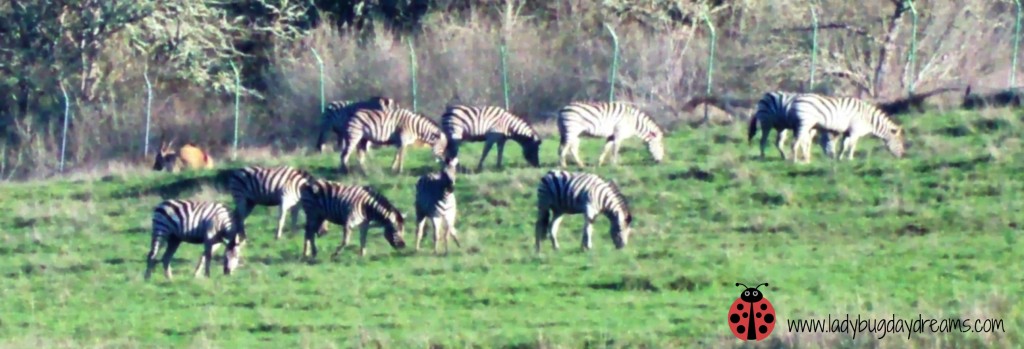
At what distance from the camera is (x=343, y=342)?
13555mm

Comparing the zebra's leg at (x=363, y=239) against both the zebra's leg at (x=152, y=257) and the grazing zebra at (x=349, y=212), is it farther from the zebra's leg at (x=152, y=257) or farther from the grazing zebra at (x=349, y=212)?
the zebra's leg at (x=152, y=257)

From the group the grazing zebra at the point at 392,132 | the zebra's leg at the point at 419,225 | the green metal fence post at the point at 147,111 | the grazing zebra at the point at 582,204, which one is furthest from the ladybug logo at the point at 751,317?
the green metal fence post at the point at 147,111

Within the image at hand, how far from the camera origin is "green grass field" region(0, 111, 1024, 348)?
13.9 meters

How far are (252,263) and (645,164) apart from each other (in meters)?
7.79

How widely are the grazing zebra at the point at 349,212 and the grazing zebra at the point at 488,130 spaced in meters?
5.80

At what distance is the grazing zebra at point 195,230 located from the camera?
18609mm

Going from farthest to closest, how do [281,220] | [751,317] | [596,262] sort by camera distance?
[281,220] → [596,262] → [751,317]

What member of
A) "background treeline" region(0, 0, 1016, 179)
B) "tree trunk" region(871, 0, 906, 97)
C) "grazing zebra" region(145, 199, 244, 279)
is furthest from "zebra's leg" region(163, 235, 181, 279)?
"tree trunk" region(871, 0, 906, 97)

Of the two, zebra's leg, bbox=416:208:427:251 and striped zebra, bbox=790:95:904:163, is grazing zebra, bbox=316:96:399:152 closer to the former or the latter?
striped zebra, bbox=790:95:904:163

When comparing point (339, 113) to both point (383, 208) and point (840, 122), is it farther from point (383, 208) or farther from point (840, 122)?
point (383, 208)

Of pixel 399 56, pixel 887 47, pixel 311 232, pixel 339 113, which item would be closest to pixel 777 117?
pixel 339 113

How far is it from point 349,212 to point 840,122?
8262mm

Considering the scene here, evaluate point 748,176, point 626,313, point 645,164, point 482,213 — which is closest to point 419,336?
point 626,313

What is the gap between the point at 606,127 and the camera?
25.7 m
